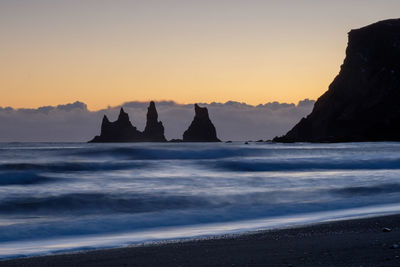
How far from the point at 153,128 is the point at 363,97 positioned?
79626 millimetres

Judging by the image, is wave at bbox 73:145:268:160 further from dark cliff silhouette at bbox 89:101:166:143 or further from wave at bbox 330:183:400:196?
dark cliff silhouette at bbox 89:101:166:143

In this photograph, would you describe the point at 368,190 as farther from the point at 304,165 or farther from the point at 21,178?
the point at 304,165

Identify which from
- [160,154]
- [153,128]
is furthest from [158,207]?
[153,128]

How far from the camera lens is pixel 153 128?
172125 mm

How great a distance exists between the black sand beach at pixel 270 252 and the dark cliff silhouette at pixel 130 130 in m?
161

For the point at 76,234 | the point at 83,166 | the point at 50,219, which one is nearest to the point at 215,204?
the point at 50,219

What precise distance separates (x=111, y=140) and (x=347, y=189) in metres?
156

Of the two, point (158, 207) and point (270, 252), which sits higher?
point (270, 252)

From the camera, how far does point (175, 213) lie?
13.1 metres

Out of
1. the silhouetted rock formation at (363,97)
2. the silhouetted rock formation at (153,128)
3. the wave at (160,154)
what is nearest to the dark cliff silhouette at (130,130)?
the silhouetted rock formation at (153,128)

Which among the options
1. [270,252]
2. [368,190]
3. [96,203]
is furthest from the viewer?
[368,190]

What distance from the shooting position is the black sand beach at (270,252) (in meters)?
5.47

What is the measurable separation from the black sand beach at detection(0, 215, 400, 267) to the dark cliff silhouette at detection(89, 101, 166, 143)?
161 m

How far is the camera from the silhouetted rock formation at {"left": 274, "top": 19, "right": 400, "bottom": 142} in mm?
101000
